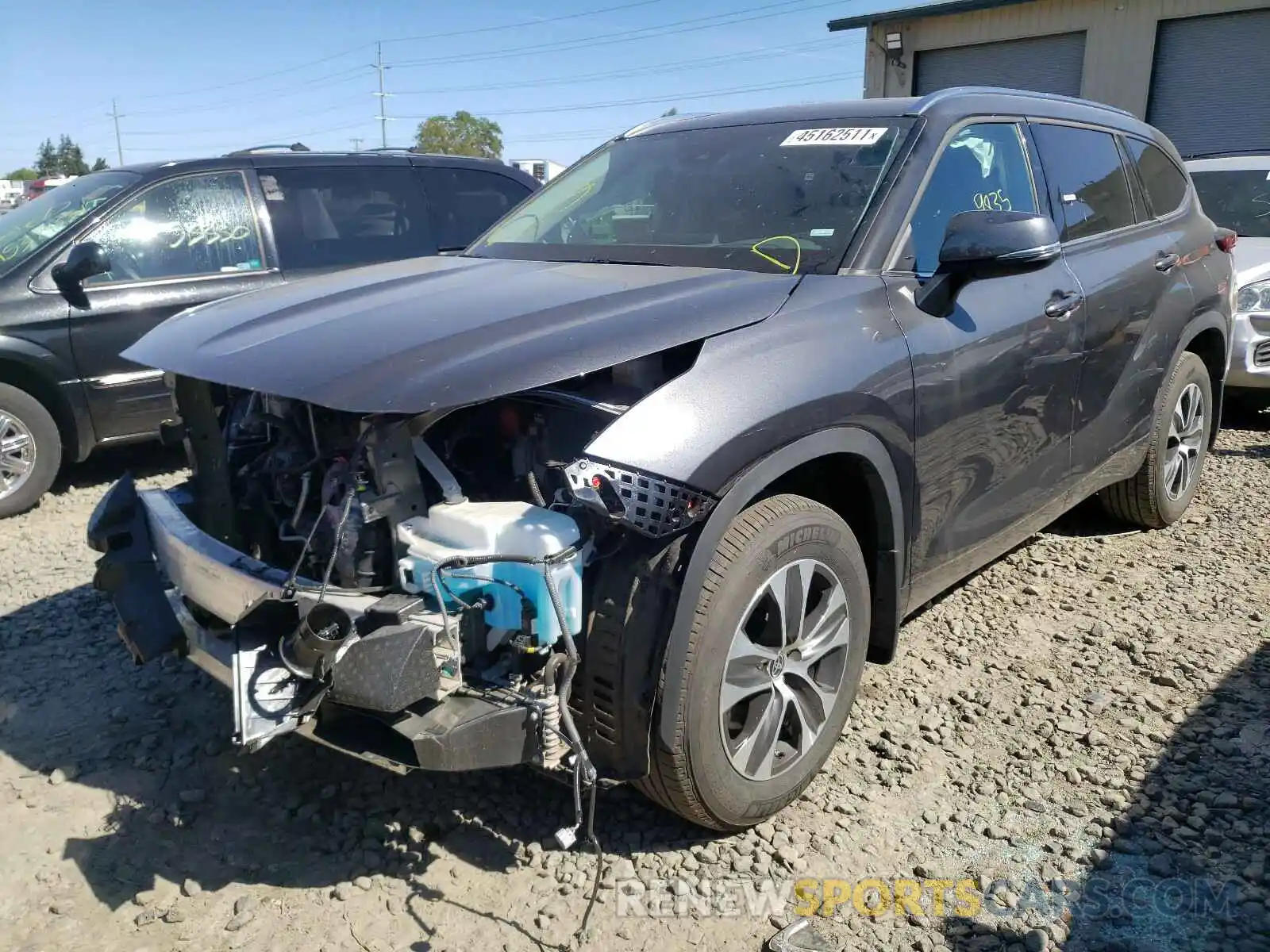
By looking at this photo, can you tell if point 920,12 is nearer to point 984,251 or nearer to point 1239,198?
point 1239,198

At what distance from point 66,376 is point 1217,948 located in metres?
5.71

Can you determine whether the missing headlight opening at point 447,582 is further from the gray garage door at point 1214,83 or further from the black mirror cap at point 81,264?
the gray garage door at point 1214,83

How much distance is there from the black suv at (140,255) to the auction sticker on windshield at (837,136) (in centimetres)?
362

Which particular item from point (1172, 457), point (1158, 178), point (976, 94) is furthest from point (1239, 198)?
point (976, 94)

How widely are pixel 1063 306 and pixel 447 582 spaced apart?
2.41m

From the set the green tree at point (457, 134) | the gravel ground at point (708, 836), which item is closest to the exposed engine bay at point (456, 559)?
the gravel ground at point (708, 836)

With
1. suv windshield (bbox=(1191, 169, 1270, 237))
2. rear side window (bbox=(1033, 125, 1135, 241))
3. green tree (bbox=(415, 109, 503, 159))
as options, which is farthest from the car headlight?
green tree (bbox=(415, 109, 503, 159))

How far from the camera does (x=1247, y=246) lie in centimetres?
730

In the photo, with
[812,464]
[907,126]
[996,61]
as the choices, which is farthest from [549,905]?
[996,61]

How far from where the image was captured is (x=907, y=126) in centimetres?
324

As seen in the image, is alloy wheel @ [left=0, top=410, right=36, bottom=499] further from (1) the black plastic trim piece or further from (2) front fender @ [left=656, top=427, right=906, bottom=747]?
(2) front fender @ [left=656, top=427, right=906, bottom=747]

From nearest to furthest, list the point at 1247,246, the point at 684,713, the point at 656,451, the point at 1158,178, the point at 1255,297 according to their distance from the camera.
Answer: the point at 656,451
the point at 684,713
the point at 1158,178
the point at 1255,297
the point at 1247,246

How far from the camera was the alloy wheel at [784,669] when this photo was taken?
252 centimetres

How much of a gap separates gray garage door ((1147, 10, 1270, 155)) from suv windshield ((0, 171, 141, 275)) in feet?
48.8
